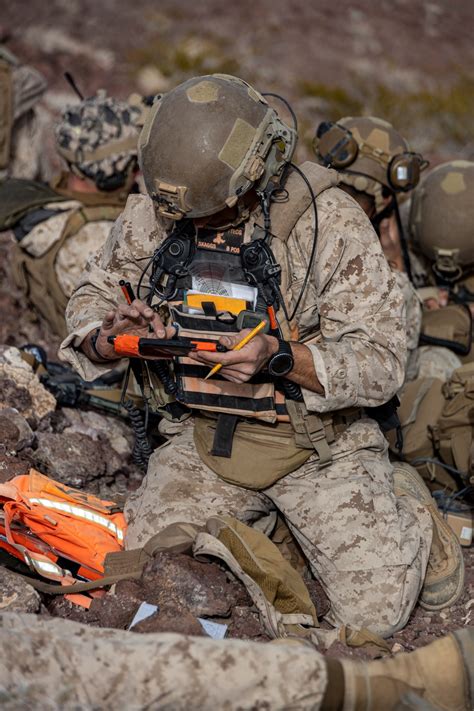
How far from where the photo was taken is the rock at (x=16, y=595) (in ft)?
12.6

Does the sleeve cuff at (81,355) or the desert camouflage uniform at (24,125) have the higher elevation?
the sleeve cuff at (81,355)

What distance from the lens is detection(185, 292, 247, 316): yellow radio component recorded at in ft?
13.3

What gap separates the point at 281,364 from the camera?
3.89m

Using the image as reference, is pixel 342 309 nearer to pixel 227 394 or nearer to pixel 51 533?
pixel 227 394

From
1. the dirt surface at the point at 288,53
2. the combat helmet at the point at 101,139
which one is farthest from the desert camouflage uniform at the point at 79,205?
the dirt surface at the point at 288,53

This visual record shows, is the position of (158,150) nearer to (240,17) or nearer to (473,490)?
(473,490)

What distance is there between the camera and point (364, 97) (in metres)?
14.2

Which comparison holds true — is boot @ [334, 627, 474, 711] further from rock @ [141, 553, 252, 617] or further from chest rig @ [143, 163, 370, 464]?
chest rig @ [143, 163, 370, 464]

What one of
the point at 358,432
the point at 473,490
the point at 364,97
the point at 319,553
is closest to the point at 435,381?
the point at 473,490

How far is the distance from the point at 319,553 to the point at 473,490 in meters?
1.50

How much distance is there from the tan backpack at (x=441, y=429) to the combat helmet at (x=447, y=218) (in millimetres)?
1050

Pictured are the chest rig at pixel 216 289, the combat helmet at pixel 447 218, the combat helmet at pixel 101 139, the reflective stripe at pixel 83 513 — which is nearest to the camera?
the chest rig at pixel 216 289

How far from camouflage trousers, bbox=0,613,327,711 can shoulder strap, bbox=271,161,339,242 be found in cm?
190

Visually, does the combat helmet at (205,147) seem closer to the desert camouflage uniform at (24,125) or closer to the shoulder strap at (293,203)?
the shoulder strap at (293,203)
